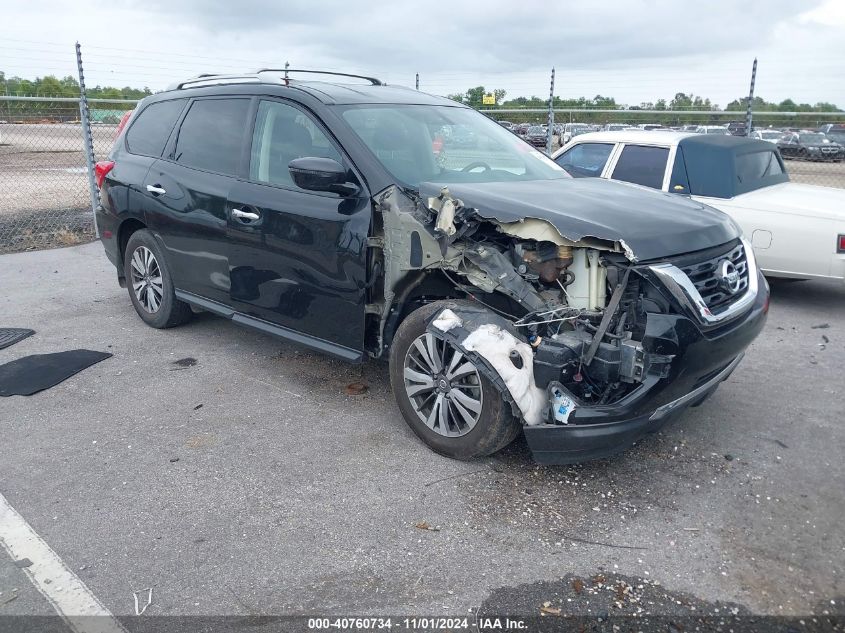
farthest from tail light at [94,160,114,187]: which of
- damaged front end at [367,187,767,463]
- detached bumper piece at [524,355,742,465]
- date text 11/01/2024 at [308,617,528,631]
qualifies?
date text 11/01/2024 at [308,617,528,631]

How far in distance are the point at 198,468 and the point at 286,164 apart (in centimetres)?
200

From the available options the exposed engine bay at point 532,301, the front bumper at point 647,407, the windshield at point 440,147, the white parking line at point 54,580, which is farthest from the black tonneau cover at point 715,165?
the white parking line at point 54,580

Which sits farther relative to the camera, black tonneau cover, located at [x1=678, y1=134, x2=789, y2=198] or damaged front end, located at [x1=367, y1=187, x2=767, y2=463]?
black tonneau cover, located at [x1=678, y1=134, x2=789, y2=198]

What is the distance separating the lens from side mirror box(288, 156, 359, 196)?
3984mm

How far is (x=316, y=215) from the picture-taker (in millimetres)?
4270

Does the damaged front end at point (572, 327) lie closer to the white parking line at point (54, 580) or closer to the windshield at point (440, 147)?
the windshield at point (440, 147)

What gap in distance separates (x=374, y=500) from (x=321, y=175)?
179cm

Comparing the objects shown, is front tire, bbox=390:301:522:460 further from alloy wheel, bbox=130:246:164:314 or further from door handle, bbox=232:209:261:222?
alloy wheel, bbox=130:246:164:314

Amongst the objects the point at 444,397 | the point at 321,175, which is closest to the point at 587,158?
the point at 321,175

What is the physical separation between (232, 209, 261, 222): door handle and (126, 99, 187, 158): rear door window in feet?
4.46

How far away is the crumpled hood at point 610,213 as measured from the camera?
334 centimetres

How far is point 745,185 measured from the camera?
6852mm

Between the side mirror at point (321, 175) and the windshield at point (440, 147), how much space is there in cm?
29

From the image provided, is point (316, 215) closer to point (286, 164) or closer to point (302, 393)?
point (286, 164)
